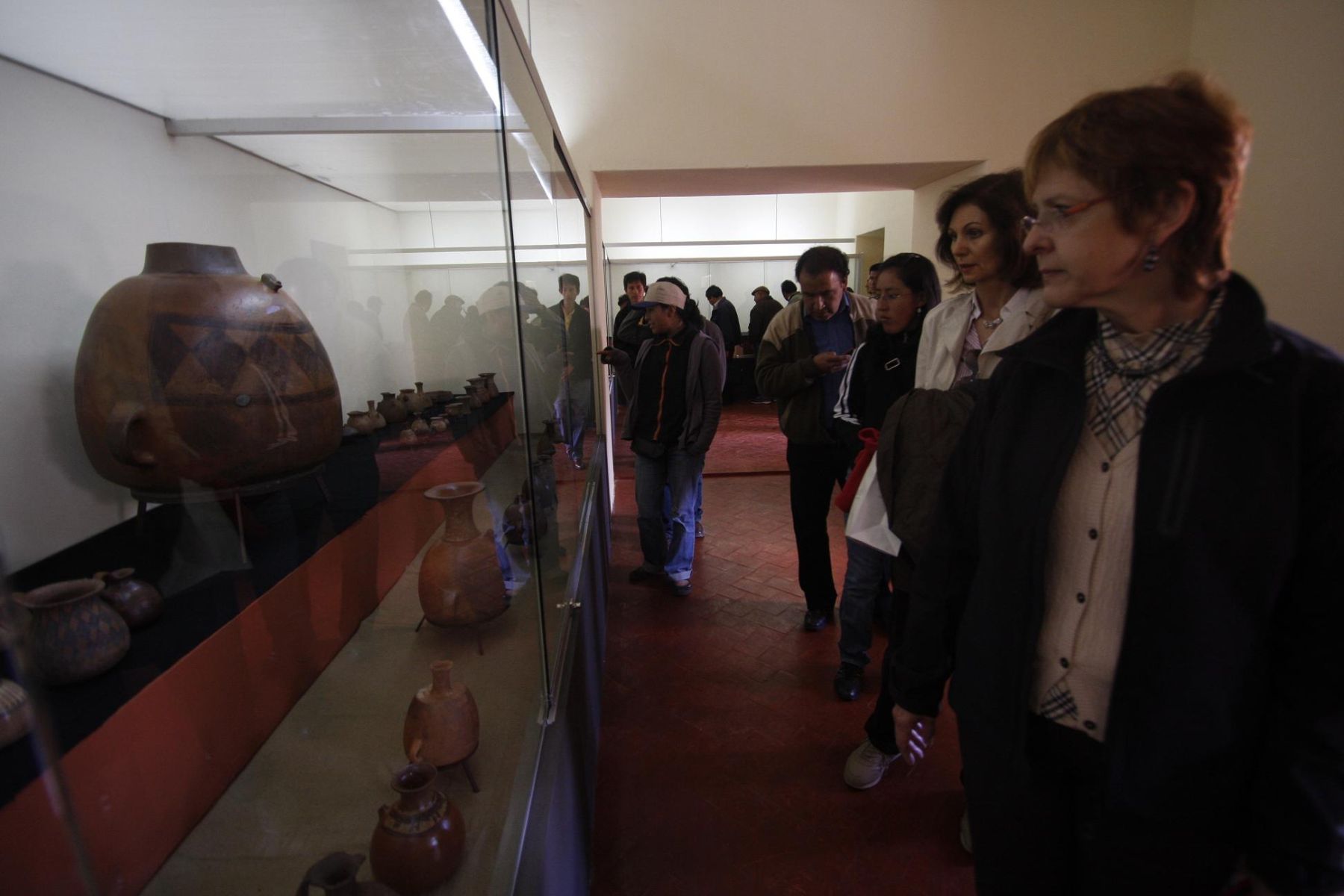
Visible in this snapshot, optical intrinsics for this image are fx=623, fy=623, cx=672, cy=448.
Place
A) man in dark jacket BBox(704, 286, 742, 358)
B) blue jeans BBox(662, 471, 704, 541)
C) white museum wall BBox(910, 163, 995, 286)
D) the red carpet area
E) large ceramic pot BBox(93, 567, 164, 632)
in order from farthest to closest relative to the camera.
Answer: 1. man in dark jacket BBox(704, 286, 742, 358)
2. the red carpet area
3. white museum wall BBox(910, 163, 995, 286)
4. blue jeans BBox(662, 471, 704, 541)
5. large ceramic pot BBox(93, 567, 164, 632)

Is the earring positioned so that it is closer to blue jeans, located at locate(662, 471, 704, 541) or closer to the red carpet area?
blue jeans, located at locate(662, 471, 704, 541)

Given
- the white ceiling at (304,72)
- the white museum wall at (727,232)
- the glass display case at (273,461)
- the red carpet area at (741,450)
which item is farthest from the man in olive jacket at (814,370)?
the white museum wall at (727,232)

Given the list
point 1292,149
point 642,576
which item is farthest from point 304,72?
point 1292,149

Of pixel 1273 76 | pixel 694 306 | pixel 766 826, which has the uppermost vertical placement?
pixel 1273 76

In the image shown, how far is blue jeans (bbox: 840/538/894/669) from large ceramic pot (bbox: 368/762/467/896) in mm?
1547

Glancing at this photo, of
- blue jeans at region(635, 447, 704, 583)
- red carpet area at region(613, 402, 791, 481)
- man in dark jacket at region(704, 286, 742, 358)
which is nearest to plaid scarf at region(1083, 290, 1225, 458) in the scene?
blue jeans at region(635, 447, 704, 583)

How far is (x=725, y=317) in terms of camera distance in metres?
9.35

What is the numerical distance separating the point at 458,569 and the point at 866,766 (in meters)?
1.55

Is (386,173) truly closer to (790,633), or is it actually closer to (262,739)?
(262,739)

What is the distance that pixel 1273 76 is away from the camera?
356cm

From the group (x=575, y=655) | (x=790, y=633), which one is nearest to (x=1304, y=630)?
(x=575, y=655)

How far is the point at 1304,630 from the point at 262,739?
4.62ft

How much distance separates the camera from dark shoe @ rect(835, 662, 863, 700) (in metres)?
2.54

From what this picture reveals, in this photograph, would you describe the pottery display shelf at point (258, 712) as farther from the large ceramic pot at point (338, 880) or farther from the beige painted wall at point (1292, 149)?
the beige painted wall at point (1292, 149)
